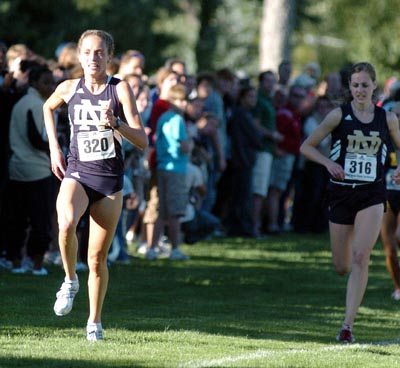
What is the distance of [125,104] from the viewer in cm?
872

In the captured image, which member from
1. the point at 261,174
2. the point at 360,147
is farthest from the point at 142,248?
the point at 360,147

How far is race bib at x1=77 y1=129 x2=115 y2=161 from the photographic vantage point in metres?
8.78

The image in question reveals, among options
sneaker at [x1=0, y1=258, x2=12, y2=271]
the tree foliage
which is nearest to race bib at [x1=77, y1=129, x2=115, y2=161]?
sneaker at [x1=0, y1=258, x2=12, y2=271]

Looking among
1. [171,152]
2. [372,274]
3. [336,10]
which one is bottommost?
[372,274]

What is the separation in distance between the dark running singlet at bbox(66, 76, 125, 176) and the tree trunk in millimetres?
17817

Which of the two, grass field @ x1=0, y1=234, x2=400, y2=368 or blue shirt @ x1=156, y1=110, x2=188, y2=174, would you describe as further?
blue shirt @ x1=156, y1=110, x2=188, y2=174

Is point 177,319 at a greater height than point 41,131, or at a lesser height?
lesser

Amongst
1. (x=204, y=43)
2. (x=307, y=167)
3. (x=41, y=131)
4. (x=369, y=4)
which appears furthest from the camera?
(x=369, y=4)

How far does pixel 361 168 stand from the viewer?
10.1 metres

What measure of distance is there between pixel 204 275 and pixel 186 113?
286 centimetres

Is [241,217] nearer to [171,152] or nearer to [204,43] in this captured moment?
[171,152]

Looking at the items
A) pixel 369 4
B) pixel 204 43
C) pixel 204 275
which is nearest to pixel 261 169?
pixel 204 275

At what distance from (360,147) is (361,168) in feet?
0.60

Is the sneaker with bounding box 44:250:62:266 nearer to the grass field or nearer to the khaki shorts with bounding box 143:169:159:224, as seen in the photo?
the grass field
